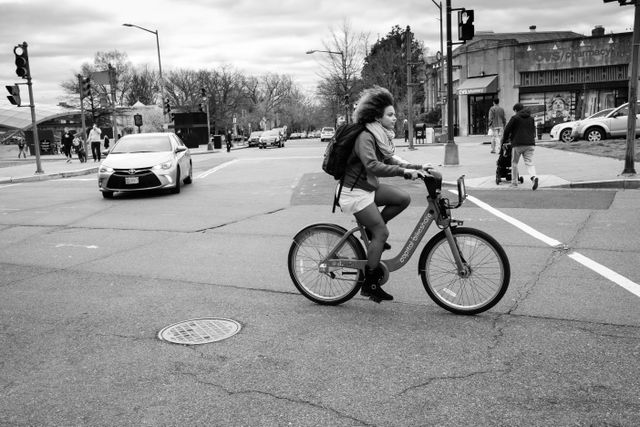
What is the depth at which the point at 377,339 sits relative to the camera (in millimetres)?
4504

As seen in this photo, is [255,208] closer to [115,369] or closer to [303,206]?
[303,206]

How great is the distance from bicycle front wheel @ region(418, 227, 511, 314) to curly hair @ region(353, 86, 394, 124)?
44.0 inches

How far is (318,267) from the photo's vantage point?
5.42 meters

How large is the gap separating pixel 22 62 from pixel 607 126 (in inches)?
950

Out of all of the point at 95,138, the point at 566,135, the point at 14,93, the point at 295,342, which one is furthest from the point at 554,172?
the point at 95,138

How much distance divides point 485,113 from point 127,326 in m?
45.1

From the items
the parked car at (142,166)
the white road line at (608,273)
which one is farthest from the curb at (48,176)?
the white road line at (608,273)

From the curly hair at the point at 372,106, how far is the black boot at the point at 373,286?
4.15ft

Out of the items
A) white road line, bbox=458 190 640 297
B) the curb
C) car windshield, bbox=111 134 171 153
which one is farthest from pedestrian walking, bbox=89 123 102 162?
white road line, bbox=458 190 640 297

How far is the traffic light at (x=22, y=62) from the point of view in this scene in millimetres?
22641

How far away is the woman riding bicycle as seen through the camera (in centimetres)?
486

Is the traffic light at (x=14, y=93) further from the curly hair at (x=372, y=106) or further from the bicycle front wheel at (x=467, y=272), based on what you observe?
the bicycle front wheel at (x=467, y=272)

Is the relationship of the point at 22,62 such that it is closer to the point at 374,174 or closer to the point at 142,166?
the point at 142,166

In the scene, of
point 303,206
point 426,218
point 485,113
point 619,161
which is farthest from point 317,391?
point 485,113
